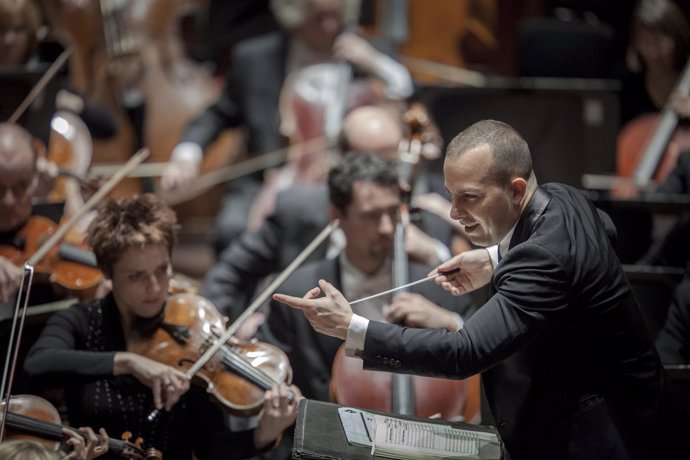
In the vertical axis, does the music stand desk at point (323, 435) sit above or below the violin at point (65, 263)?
above

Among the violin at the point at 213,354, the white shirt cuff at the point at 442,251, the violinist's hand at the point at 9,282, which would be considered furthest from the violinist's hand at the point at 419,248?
the violinist's hand at the point at 9,282

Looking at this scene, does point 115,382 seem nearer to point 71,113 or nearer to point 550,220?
point 550,220

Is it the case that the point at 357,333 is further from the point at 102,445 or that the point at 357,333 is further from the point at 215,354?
the point at 102,445

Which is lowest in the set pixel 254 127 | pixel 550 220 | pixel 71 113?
pixel 254 127

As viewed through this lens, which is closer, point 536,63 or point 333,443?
point 333,443

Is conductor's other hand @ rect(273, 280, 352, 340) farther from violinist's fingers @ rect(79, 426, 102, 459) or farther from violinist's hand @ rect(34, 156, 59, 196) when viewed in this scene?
violinist's hand @ rect(34, 156, 59, 196)

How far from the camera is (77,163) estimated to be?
3729 mm

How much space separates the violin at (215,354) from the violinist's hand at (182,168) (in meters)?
1.38

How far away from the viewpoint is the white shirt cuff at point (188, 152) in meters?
4.40

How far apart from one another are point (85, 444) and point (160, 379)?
0.22 metres

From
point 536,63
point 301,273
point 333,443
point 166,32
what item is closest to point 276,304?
point 301,273

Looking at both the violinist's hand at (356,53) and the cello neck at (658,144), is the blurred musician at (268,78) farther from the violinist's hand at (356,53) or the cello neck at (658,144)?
the cello neck at (658,144)

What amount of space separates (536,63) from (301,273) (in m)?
1.82

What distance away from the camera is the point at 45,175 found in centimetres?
341
